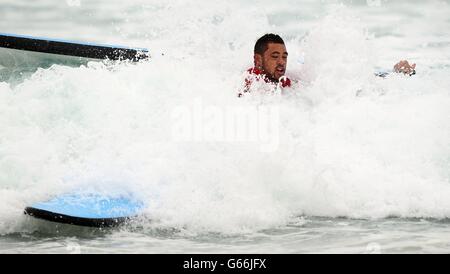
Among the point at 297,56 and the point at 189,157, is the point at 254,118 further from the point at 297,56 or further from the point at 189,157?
the point at 297,56

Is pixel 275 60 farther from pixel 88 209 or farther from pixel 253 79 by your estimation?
pixel 88 209

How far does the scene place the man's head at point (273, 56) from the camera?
17.5 ft

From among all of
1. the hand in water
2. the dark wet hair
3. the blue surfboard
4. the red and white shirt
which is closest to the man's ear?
the dark wet hair

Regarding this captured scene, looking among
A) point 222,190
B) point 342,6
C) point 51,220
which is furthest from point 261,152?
point 342,6

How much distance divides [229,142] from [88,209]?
1.34m

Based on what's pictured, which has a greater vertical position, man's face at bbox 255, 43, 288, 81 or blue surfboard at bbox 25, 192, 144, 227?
man's face at bbox 255, 43, 288, 81

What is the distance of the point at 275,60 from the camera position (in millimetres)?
5340

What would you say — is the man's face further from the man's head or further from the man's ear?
the man's ear

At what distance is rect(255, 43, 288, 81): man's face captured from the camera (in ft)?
17.5

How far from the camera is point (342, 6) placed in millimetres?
6082

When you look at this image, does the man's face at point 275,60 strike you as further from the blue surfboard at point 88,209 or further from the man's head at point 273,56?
the blue surfboard at point 88,209

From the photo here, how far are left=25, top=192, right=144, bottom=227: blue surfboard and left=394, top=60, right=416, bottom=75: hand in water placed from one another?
5.07m
